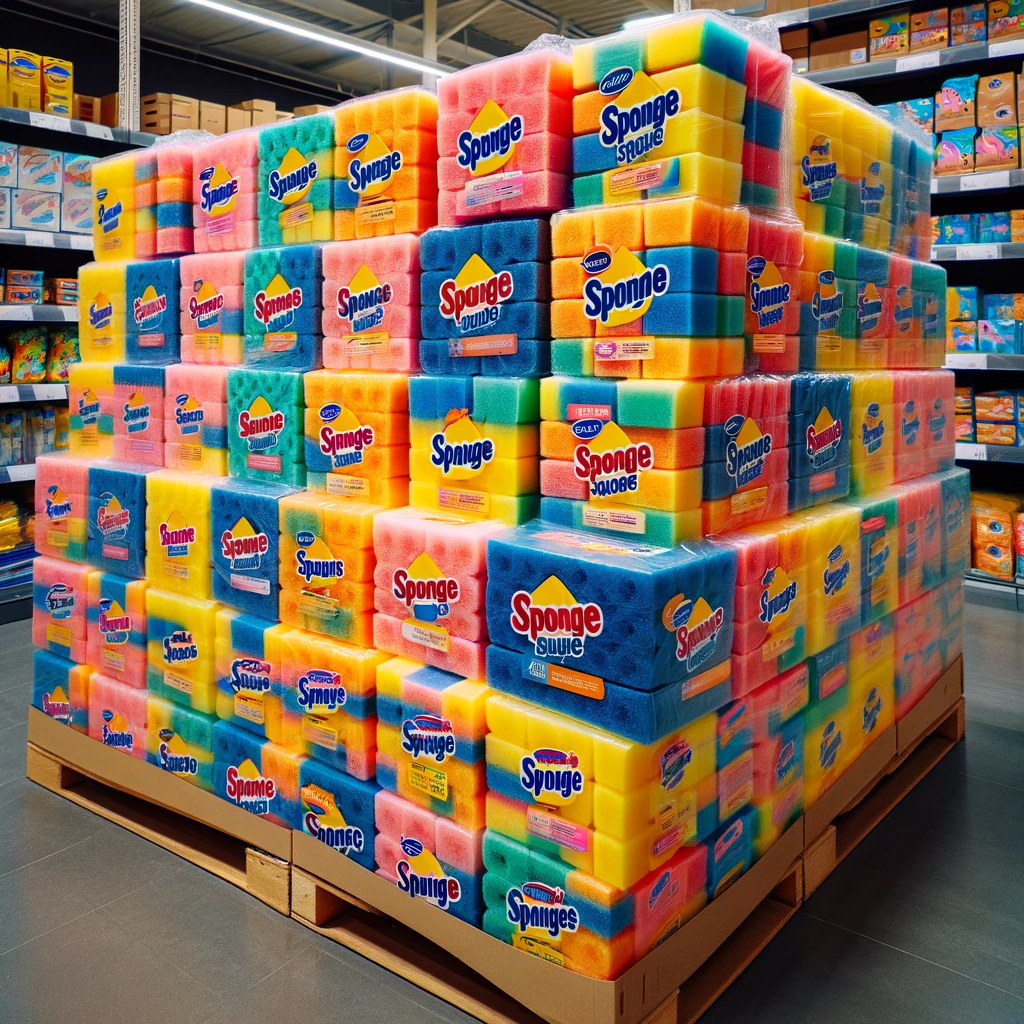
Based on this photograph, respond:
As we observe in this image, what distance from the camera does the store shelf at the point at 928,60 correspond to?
471 cm

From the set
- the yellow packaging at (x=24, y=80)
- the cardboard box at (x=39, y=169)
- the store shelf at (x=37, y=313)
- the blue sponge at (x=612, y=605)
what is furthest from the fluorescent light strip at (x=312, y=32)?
the blue sponge at (x=612, y=605)

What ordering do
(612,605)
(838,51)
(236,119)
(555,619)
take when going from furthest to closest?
(236,119) → (838,51) → (555,619) → (612,605)

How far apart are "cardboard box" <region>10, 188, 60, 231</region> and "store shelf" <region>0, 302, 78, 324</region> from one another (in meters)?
0.41

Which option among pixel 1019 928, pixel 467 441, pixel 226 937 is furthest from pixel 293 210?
pixel 1019 928

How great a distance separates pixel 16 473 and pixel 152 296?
248 cm

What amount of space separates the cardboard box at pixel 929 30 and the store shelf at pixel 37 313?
476 cm

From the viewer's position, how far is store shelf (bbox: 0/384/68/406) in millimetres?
4875

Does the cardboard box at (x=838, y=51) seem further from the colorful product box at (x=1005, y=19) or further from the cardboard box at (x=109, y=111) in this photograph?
the cardboard box at (x=109, y=111)

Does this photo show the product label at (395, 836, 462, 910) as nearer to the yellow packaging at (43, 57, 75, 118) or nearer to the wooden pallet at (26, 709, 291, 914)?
the wooden pallet at (26, 709, 291, 914)

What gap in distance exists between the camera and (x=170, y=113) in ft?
18.7

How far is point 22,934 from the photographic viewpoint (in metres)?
2.30

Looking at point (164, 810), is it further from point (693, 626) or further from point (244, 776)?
point (693, 626)

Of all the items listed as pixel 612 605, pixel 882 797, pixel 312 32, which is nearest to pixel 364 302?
pixel 612 605

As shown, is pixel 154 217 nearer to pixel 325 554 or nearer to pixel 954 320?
pixel 325 554
